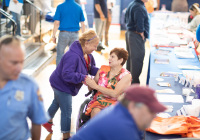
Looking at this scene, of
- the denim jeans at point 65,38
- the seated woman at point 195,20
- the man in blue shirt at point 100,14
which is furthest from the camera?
the man in blue shirt at point 100,14

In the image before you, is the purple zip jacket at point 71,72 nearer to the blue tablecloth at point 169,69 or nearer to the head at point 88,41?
the head at point 88,41

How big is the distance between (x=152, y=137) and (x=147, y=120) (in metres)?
0.97

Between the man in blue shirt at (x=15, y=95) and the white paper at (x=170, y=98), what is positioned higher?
the man in blue shirt at (x=15, y=95)

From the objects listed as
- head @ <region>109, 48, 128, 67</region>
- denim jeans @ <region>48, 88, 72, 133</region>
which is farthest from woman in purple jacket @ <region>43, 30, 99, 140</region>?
head @ <region>109, 48, 128, 67</region>

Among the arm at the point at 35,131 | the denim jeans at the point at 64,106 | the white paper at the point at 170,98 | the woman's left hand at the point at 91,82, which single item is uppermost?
the woman's left hand at the point at 91,82

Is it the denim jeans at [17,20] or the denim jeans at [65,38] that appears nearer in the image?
the denim jeans at [65,38]

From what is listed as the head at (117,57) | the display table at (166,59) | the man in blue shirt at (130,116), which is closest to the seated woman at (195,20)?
the display table at (166,59)

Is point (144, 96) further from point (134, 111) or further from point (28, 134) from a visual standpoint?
point (28, 134)

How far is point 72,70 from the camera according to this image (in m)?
3.38

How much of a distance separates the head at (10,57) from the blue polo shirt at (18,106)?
9cm

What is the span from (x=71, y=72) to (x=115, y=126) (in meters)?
1.79

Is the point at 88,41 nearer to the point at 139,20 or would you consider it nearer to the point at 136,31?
the point at 139,20

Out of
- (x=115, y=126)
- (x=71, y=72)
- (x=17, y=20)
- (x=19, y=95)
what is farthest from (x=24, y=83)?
(x=17, y=20)

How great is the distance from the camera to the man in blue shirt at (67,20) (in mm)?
5578
